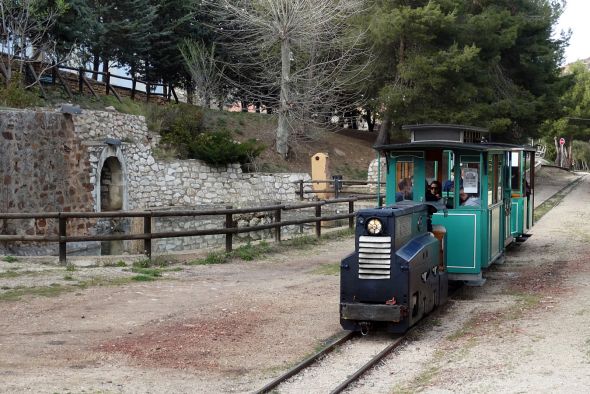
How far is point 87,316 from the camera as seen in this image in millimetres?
10469

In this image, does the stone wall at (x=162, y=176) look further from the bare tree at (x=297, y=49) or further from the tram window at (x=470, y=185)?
the tram window at (x=470, y=185)

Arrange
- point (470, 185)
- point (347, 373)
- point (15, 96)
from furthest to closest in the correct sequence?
point (15, 96), point (470, 185), point (347, 373)

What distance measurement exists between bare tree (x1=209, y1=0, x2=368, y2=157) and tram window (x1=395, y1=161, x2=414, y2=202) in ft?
72.4

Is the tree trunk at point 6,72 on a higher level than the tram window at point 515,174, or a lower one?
higher

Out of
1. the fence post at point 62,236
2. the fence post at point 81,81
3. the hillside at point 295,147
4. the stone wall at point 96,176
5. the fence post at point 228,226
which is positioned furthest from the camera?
the hillside at point 295,147

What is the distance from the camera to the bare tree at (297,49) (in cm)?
3428

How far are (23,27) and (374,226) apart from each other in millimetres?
21149

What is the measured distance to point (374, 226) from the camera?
965cm

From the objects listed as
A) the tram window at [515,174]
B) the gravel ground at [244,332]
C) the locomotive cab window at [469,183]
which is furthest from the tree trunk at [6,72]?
the locomotive cab window at [469,183]

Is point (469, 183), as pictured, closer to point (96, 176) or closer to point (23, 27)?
point (96, 176)

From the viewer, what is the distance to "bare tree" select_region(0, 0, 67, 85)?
85.7 ft

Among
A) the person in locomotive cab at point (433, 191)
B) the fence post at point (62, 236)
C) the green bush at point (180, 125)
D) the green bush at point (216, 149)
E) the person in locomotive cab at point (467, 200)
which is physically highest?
the green bush at point (180, 125)

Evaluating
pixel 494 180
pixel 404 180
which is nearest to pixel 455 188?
pixel 404 180

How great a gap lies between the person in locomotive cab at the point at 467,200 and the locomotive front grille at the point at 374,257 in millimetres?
3110
